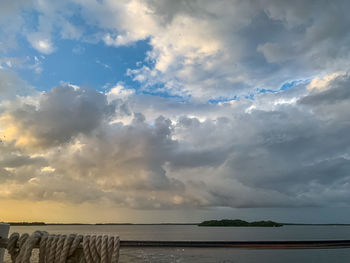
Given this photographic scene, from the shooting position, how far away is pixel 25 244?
11.5 feet

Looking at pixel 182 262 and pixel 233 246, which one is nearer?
pixel 233 246

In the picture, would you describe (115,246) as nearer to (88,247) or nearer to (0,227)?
(88,247)

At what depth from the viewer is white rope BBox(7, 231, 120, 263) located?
3.45 meters

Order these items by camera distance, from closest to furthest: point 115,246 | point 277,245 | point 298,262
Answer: point 115,246
point 277,245
point 298,262

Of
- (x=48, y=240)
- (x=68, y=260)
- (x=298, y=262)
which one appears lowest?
(x=298, y=262)

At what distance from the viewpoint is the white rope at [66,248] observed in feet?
11.3

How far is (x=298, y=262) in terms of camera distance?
6644 cm

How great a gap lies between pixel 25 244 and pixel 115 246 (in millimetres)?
1099

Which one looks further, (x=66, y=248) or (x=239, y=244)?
(x=239, y=244)

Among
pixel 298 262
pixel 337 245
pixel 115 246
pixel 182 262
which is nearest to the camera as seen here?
pixel 115 246

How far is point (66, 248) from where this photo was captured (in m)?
3.46

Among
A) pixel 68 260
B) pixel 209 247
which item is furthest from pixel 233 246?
pixel 68 260

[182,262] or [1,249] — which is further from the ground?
[1,249]

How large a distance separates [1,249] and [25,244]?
385 mm
